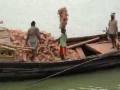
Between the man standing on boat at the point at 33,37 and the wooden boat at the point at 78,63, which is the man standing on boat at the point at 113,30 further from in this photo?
the man standing on boat at the point at 33,37

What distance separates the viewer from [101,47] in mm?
17766

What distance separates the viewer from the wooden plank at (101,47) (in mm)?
17344

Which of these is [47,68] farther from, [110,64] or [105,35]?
[105,35]

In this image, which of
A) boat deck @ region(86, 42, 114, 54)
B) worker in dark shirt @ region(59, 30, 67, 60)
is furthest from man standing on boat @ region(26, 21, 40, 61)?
boat deck @ region(86, 42, 114, 54)

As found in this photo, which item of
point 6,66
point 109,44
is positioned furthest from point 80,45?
point 6,66

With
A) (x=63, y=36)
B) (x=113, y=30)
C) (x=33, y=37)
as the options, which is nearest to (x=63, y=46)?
(x=63, y=36)

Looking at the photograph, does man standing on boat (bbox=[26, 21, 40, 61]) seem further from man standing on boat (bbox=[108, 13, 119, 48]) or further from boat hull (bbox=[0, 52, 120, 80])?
man standing on boat (bbox=[108, 13, 119, 48])

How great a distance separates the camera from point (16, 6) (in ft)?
59.4

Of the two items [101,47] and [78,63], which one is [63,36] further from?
[101,47]

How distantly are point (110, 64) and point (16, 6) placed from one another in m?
3.65

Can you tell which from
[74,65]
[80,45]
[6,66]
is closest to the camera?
[6,66]

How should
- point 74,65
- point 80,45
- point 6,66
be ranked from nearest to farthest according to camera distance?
1. point 6,66
2. point 74,65
3. point 80,45

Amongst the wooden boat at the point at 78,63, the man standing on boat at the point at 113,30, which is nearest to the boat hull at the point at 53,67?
the wooden boat at the point at 78,63

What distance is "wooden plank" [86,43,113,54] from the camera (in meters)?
17.3
